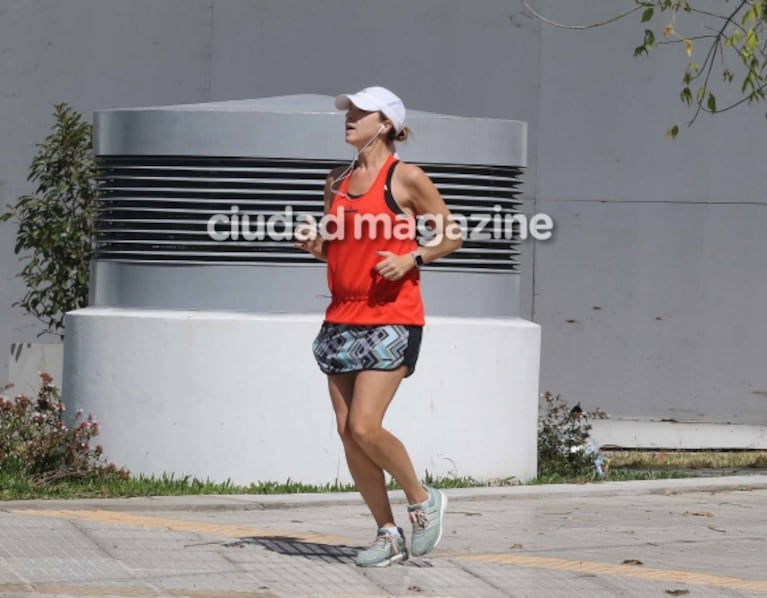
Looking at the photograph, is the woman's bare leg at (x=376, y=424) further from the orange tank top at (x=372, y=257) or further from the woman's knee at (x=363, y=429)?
the orange tank top at (x=372, y=257)

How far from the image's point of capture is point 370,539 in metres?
7.79

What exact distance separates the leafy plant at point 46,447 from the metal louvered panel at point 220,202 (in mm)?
1095

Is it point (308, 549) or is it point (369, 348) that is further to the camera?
point (308, 549)

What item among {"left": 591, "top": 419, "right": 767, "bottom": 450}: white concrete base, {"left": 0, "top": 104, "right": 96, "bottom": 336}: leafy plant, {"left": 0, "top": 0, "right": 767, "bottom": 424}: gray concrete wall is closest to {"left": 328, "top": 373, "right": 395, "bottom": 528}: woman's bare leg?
{"left": 0, "top": 104, "right": 96, "bottom": 336}: leafy plant

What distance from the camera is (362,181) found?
701 centimetres

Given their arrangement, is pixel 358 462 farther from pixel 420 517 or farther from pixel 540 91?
pixel 540 91

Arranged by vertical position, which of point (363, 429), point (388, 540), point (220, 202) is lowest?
point (388, 540)

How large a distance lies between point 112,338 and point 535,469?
107 inches

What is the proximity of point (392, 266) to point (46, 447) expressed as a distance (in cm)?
343

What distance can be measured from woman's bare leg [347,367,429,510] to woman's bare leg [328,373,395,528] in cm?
3

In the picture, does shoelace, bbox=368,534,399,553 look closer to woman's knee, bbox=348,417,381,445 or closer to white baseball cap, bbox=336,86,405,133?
woman's knee, bbox=348,417,381,445

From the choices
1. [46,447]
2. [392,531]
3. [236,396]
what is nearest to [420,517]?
[392,531]

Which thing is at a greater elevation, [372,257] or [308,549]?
[372,257]

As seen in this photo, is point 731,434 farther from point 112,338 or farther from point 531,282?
point 112,338
